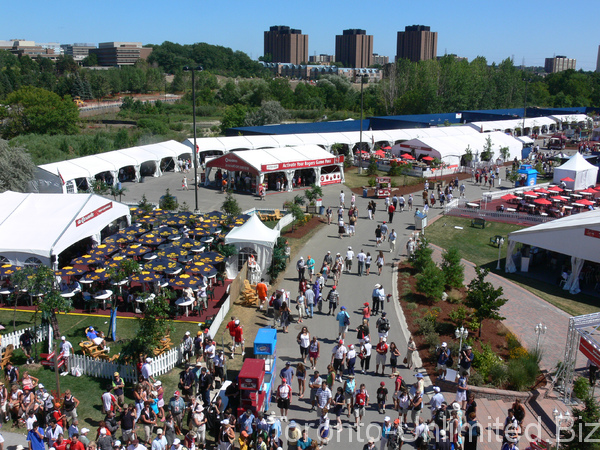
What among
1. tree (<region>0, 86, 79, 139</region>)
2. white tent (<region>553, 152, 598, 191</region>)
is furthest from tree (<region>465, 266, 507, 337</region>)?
tree (<region>0, 86, 79, 139</region>)

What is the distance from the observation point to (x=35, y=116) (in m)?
53.0

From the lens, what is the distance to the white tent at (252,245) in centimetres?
1989

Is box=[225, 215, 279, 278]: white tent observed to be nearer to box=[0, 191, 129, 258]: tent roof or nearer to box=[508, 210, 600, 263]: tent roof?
box=[0, 191, 129, 258]: tent roof

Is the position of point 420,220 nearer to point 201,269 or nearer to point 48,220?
point 201,269

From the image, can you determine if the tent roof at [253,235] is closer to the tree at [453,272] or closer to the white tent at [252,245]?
the white tent at [252,245]

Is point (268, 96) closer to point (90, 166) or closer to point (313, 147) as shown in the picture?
point (313, 147)

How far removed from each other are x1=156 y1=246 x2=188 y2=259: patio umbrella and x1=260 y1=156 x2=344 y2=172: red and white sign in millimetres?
14419

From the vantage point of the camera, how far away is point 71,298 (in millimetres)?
17922

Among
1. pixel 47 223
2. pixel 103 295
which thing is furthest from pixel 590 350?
pixel 47 223

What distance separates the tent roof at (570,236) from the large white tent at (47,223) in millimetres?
16954

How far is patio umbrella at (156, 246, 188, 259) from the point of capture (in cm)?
1936

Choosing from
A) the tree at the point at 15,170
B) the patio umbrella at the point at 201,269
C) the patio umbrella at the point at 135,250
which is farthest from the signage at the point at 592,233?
the tree at the point at 15,170

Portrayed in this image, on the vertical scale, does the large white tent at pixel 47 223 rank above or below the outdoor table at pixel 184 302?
above

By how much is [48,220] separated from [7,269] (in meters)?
3.02
